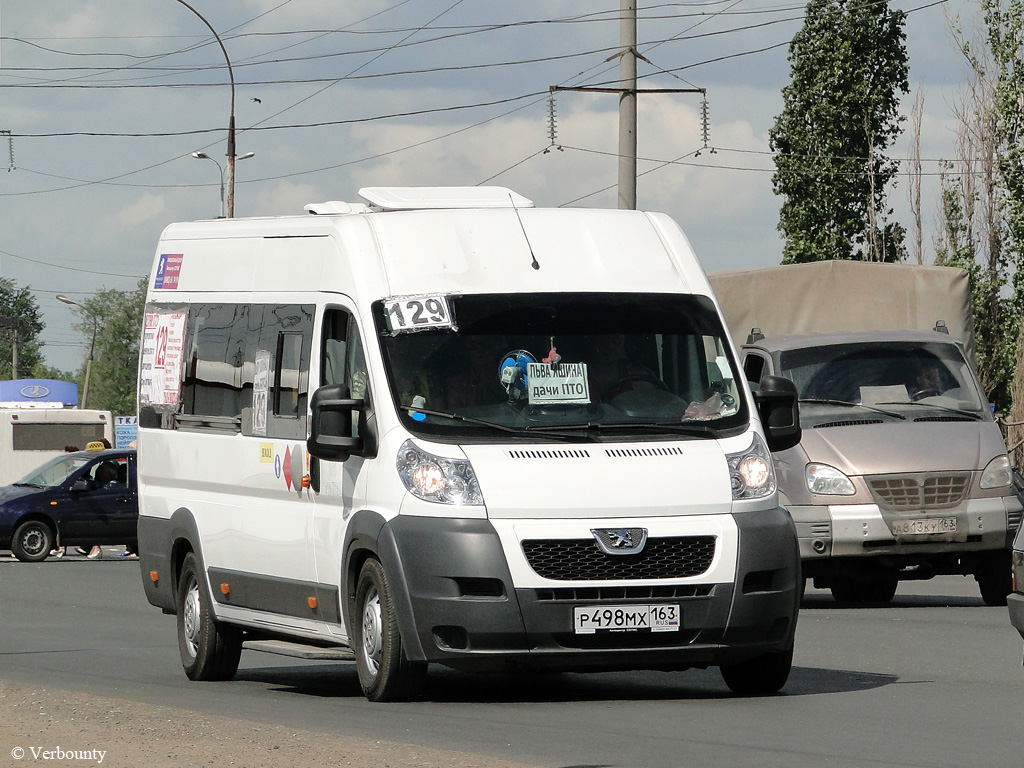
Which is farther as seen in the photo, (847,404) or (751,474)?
(847,404)

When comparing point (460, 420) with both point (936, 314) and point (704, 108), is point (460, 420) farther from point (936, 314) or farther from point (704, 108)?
point (704, 108)

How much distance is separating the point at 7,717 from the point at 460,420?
261 cm

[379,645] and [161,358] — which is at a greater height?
[161,358]

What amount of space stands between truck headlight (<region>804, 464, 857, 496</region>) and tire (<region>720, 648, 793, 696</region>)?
212 inches

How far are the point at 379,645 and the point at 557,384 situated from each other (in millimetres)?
1617

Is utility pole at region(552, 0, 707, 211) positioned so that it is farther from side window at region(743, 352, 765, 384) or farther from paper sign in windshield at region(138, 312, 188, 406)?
paper sign in windshield at region(138, 312, 188, 406)

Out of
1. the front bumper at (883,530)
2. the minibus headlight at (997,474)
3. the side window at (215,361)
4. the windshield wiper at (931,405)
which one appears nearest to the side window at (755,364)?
the windshield wiper at (931,405)

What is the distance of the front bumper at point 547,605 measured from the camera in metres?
9.62

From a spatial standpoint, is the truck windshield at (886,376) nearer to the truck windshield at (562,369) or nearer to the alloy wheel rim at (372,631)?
the truck windshield at (562,369)

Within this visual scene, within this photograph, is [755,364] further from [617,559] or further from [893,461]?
[617,559]

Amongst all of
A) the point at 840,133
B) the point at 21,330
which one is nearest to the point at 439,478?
the point at 840,133

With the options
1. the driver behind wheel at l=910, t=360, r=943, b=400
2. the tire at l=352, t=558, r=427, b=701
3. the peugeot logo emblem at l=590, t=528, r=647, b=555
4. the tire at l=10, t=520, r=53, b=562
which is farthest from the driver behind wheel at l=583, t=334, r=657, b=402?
the tire at l=10, t=520, r=53, b=562

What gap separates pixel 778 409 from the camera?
1080 centimetres

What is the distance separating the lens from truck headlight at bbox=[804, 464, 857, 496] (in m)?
16.0
